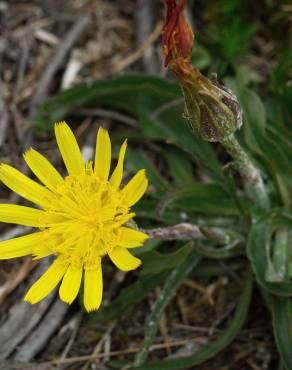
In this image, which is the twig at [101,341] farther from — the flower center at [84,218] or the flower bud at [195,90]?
the flower bud at [195,90]

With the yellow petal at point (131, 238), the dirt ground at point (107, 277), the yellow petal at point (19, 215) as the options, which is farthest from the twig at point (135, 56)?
the yellow petal at point (131, 238)

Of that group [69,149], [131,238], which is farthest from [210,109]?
[69,149]

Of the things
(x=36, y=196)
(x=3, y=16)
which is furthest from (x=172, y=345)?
(x=3, y=16)

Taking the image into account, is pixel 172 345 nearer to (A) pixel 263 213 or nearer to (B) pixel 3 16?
(A) pixel 263 213

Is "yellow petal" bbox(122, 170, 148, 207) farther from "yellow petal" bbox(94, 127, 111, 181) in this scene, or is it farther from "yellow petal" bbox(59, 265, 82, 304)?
"yellow petal" bbox(59, 265, 82, 304)


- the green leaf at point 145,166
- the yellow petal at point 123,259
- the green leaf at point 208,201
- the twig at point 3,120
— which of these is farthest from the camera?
the twig at point 3,120

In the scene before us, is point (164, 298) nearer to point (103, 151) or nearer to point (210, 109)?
point (103, 151)

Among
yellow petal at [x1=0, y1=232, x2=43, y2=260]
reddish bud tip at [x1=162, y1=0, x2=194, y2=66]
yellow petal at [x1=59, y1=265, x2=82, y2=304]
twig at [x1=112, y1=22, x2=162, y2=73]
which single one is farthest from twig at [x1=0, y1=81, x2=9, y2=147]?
reddish bud tip at [x1=162, y1=0, x2=194, y2=66]
